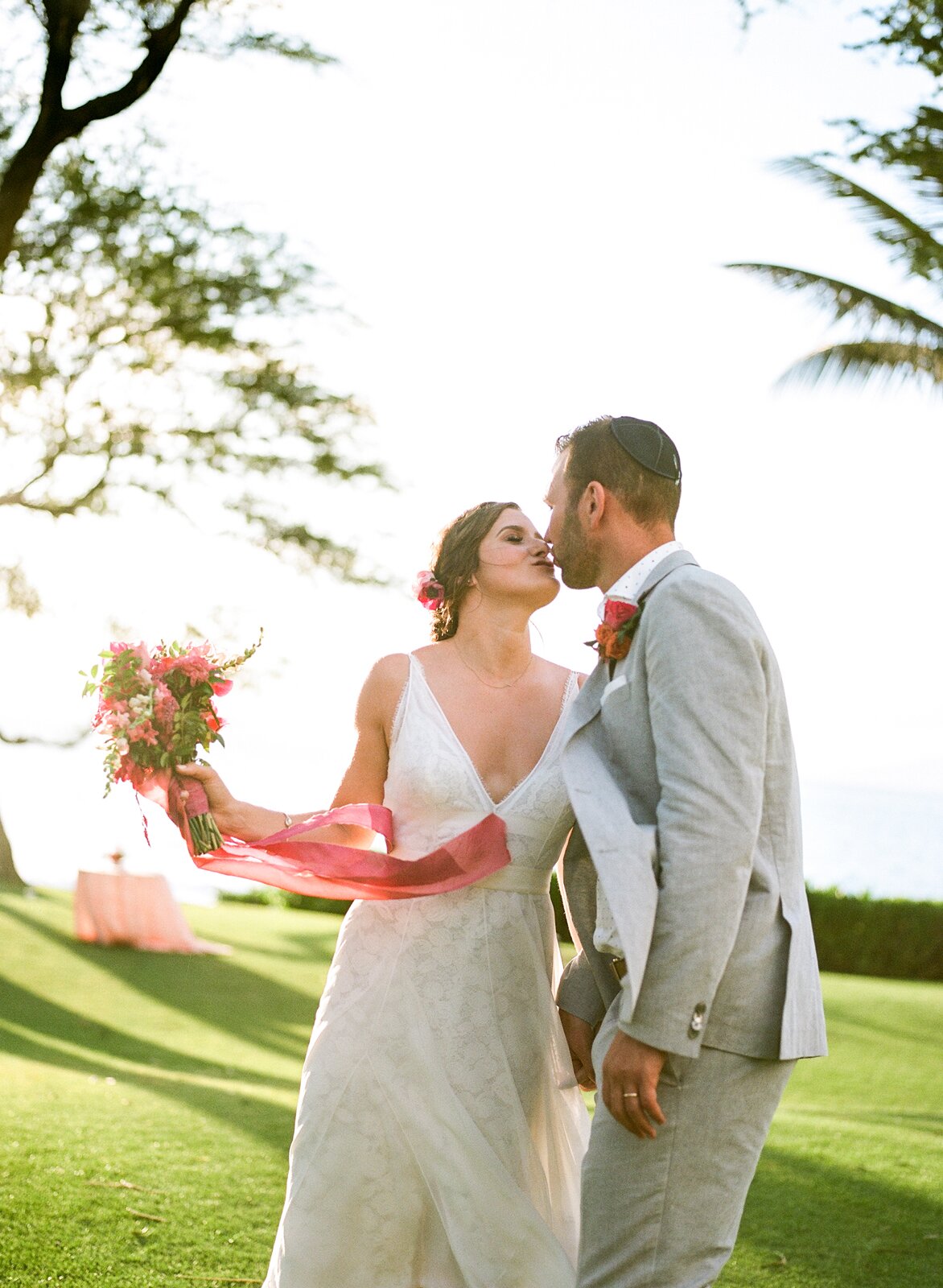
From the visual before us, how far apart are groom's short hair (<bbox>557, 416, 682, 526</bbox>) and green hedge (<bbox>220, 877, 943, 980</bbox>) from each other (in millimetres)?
15807

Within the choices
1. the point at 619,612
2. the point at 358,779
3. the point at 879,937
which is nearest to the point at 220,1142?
the point at 358,779

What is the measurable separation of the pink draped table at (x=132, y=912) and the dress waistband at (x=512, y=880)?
12766mm

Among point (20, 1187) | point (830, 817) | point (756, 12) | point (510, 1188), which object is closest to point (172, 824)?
point (510, 1188)

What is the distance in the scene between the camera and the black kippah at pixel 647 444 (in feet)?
9.70

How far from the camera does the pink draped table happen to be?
1570 centimetres

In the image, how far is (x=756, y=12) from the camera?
9.08 m

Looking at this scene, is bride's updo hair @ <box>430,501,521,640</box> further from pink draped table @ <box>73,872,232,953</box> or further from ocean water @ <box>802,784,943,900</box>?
ocean water @ <box>802,784,943,900</box>

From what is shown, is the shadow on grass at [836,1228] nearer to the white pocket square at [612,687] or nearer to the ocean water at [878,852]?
the white pocket square at [612,687]

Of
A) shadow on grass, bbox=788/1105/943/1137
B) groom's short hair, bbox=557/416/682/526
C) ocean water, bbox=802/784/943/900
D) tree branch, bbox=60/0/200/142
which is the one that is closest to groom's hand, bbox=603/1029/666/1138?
groom's short hair, bbox=557/416/682/526

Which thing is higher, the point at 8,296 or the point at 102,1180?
the point at 8,296

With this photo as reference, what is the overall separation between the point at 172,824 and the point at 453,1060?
1.11 meters

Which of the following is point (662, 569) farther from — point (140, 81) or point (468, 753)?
point (140, 81)

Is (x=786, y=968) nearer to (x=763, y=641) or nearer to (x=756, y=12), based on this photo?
(x=763, y=641)

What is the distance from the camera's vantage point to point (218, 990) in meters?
14.1
